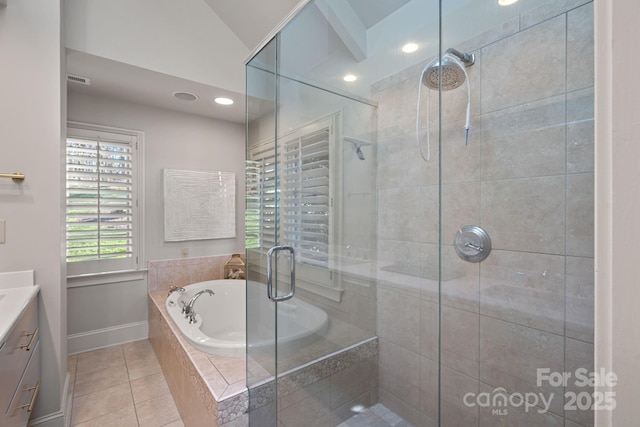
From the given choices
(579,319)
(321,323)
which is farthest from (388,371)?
(579,319)

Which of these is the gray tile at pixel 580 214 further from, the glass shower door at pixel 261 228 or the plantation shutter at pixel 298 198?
the glass shower door at pixel 261 228

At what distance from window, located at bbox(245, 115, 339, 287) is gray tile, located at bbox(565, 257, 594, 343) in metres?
1.13

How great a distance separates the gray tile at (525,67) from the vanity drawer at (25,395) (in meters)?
2.38

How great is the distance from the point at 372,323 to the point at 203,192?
232 centimetres

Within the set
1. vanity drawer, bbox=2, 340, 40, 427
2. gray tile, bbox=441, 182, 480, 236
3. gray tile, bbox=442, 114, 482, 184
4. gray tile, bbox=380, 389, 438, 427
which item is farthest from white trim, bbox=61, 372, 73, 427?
gray tile, bbox=442, 114, 482, 184

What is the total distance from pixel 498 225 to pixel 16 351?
7.11ft

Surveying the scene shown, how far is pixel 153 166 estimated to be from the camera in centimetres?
295

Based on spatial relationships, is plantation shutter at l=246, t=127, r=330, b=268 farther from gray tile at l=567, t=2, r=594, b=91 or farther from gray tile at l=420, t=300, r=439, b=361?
gray tile at l=567, t=2, r=594, b=91

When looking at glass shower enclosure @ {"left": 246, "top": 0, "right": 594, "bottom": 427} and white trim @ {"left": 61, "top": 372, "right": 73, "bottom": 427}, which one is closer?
glass shower enclosure @ {"left": 246, "top": 0, "right": 594, "bottom": 427}

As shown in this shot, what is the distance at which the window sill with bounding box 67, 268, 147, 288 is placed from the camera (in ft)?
8.56

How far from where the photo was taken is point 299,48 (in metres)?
1.66

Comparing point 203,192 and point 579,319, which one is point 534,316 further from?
point 203,192

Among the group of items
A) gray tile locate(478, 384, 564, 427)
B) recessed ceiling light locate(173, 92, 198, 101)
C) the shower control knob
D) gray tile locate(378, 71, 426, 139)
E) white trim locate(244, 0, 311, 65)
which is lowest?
gray tile locate(478, 384, 564, 427)

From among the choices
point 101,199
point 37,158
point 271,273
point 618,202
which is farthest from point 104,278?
point 618,202
